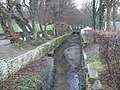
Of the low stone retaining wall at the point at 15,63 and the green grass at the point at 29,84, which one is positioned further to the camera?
the low stone retaining wall at the point at 15,63

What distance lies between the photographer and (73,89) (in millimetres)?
11945

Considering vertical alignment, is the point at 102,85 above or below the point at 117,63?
below

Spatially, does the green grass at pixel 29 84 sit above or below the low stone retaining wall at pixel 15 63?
below

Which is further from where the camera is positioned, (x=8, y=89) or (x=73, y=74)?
(x=73, y=74)

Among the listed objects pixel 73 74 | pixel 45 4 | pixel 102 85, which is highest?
pixel 45 4

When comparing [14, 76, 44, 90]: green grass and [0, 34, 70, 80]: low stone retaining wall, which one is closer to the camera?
[14, 76, 44, 90]: green grass

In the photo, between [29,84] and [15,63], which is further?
[15,63]

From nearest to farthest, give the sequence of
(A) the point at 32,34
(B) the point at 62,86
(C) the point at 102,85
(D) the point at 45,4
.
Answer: (C) the point at 102,85 → (B) the point at 62,86 → (A) the point at 32,34 → (D) the point at 45,4

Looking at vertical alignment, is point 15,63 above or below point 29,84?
above

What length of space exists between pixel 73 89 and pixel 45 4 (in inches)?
974

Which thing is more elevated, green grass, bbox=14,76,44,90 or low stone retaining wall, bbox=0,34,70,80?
low stone retaining wall, bbox=0,34,70,80

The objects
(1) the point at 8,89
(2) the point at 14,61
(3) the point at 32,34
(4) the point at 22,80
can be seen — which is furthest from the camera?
(3) the point at 32,34

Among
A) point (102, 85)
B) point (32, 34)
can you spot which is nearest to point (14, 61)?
point (102, 85)

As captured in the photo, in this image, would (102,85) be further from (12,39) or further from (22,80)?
(12,39)
